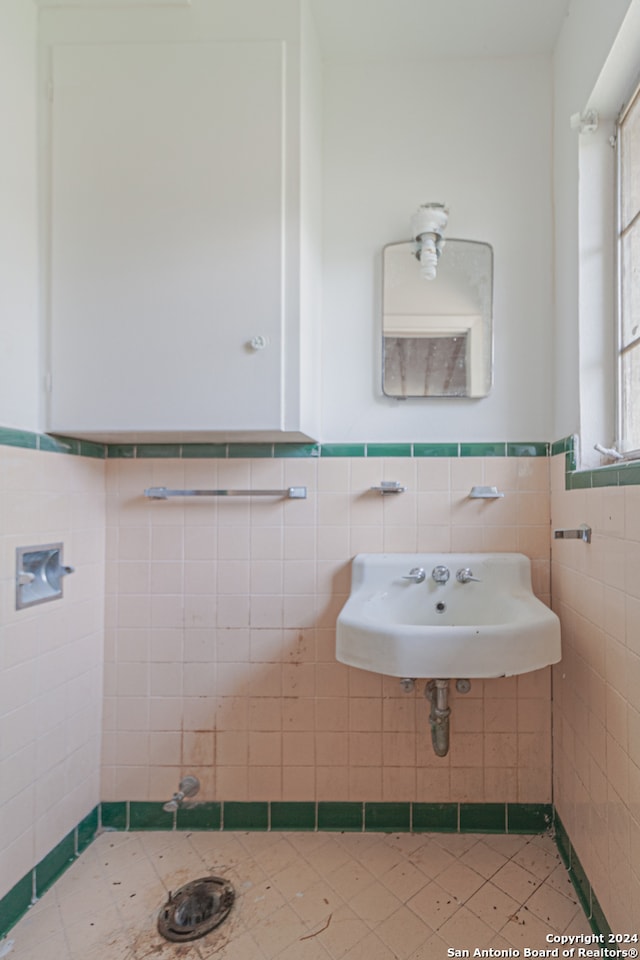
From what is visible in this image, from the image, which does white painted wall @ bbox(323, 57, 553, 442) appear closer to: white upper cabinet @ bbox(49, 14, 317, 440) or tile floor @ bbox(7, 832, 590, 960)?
white upper cabinet @ bbox(49, 14, 317, 440)

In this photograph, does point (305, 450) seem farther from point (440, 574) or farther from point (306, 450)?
point (440, 574)

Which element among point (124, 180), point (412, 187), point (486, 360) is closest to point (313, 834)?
point (486, 360)

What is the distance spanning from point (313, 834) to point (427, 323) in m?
1.63

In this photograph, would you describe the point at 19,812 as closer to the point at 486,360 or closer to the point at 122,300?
the point at 122,300

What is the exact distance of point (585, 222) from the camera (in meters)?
1.30

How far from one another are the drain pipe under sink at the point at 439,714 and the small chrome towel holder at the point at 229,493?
666 mm

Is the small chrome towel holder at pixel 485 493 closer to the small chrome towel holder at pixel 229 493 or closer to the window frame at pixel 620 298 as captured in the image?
the window frame at pixel 620 298

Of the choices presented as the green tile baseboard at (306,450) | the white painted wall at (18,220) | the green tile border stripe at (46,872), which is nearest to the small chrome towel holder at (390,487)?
the green tile baseboard at (306,450)

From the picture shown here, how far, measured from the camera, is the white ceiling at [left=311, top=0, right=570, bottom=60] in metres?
1.35

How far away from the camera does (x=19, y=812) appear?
1164mm

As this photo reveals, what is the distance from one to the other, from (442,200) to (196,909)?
211cm

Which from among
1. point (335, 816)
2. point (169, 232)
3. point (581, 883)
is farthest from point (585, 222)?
point (335, 816)

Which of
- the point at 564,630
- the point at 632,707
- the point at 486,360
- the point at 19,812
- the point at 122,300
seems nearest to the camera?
the point at 632,707

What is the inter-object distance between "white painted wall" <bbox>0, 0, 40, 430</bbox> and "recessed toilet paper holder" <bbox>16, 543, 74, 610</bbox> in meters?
0.33
